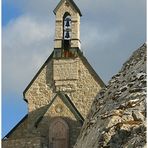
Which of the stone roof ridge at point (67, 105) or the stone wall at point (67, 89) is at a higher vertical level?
the stone wall at point (67, 89)

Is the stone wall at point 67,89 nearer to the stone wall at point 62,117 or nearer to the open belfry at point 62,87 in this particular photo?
the open belfry at point 62,87

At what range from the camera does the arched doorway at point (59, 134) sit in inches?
1112

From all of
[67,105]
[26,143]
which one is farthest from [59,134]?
[26,143]

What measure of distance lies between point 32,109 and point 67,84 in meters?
2.14

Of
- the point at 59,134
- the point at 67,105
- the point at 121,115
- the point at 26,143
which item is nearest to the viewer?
the point at 121,115

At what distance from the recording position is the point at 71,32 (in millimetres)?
30328

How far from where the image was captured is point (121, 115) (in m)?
5.30

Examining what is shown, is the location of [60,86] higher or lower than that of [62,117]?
higher

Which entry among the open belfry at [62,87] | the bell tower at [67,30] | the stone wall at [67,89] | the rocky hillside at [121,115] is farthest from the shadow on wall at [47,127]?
the rocky hillside at [121,115]

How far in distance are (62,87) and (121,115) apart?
81.7 ft

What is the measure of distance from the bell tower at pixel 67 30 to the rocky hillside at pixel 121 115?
23.2m

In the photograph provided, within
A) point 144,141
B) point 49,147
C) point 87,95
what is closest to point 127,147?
point 144,141

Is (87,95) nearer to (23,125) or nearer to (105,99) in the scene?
(23,125)

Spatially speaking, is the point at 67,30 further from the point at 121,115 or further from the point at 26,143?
the point at 121,115
